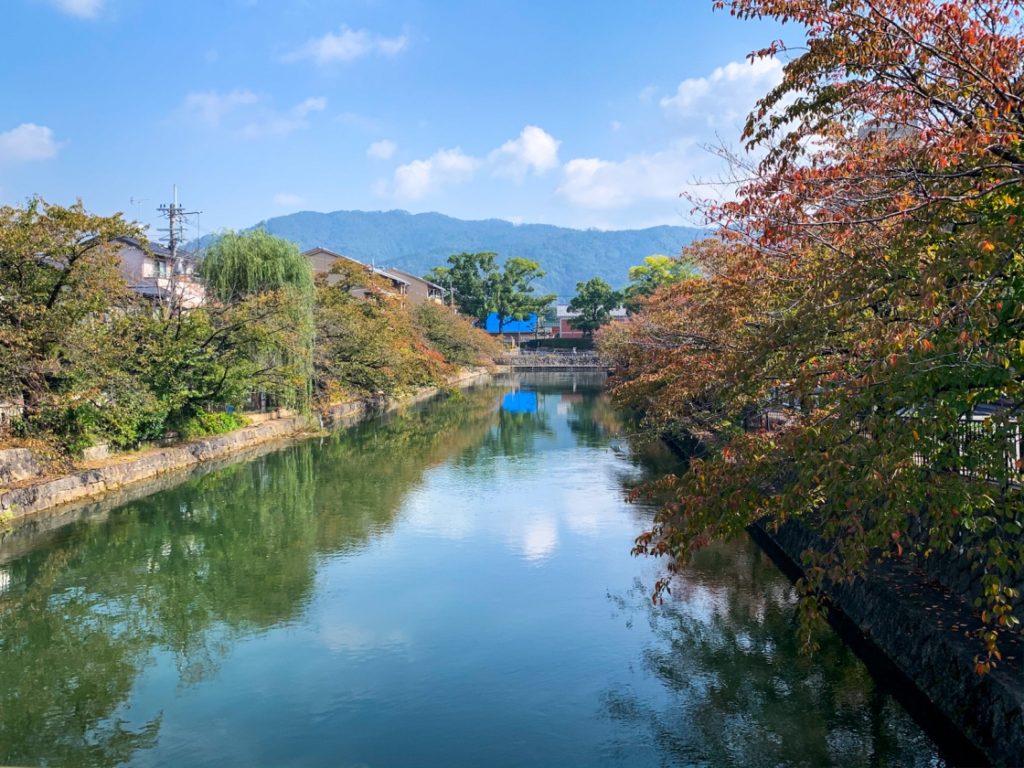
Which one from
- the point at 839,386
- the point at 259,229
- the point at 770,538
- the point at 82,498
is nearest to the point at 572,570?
the point at 770,538

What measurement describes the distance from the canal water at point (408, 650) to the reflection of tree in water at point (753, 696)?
0.02 metres

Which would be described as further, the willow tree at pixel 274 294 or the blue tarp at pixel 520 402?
the blue tarp at pixel 520 402

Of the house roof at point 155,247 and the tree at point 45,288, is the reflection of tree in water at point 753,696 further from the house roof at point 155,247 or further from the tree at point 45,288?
the house roof at point 155,247

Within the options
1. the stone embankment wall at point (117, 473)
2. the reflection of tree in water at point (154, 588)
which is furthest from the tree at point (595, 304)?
the reflection of tree in water at point (154, 588)

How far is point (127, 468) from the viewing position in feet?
56.3

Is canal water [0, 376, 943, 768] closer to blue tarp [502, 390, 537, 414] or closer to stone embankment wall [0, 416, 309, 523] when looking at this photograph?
stone embankment wall [0, 416, 309, 523]

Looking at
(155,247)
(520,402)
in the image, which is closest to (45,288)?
(155,247)

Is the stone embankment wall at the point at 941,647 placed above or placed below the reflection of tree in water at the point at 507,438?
above

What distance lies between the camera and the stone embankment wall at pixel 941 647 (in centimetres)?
574

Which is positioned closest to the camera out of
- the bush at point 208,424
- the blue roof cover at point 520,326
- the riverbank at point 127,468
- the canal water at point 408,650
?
the canal water at point 408,650

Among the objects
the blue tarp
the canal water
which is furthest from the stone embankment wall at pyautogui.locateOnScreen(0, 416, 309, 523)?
the blue tarp

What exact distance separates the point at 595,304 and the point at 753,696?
227 feet

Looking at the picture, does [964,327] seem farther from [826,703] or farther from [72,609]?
[72,609]

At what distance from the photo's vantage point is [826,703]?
7.41 m
